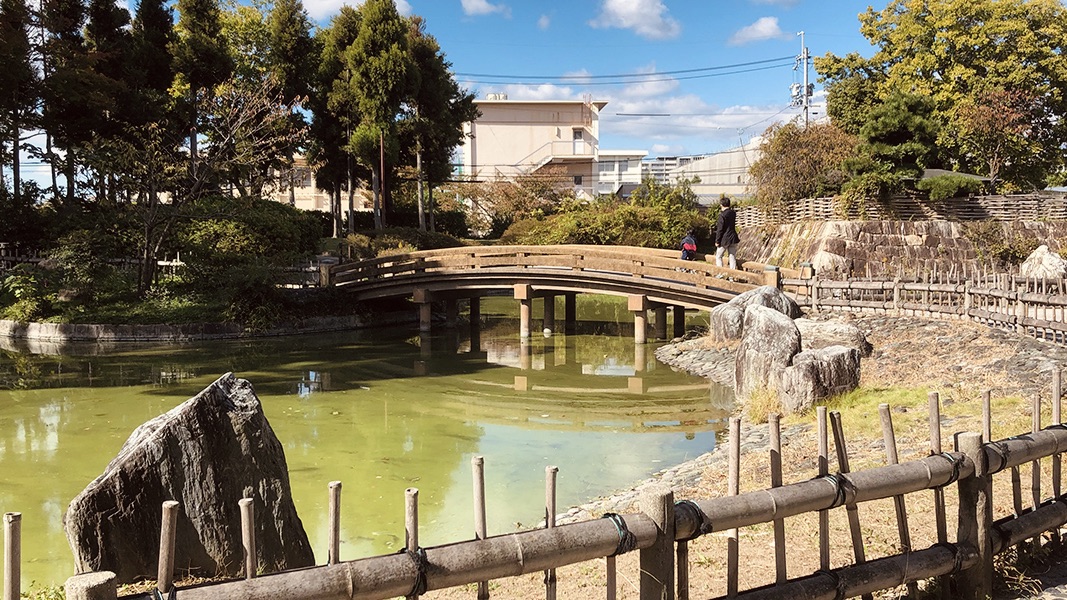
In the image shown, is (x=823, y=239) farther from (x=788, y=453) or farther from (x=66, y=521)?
(x=66, y=521)

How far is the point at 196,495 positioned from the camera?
586cm

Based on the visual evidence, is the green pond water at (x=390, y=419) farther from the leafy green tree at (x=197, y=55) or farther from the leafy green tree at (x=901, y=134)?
the leafy green tree at (x=901, y=134)

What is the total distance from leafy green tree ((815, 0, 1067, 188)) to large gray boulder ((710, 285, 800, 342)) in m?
19.0

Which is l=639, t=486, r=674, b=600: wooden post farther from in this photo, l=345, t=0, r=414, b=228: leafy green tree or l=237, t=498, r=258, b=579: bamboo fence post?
l=345, t=0, r=414, b=228: leafy green tree

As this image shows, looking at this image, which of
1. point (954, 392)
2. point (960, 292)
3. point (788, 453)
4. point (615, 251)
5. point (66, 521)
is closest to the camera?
point (66, 521)

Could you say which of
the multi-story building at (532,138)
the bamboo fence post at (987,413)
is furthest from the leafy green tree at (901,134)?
the bamboo fence post at (987,413)

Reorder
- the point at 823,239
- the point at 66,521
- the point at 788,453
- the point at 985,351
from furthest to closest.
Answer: the point at 823,239 → the point at 985,351 → the point at 788,453 → the point at 66,521

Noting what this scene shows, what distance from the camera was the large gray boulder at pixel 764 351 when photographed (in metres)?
13.1

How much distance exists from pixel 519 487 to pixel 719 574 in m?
4.25

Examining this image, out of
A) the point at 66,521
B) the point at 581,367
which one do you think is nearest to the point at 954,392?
the point at 581,367

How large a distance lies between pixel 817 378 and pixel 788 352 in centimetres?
137

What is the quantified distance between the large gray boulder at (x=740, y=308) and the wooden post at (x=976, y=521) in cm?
1130

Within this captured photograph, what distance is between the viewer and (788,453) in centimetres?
945

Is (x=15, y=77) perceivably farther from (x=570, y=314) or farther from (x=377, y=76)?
(x=570, y=314)
